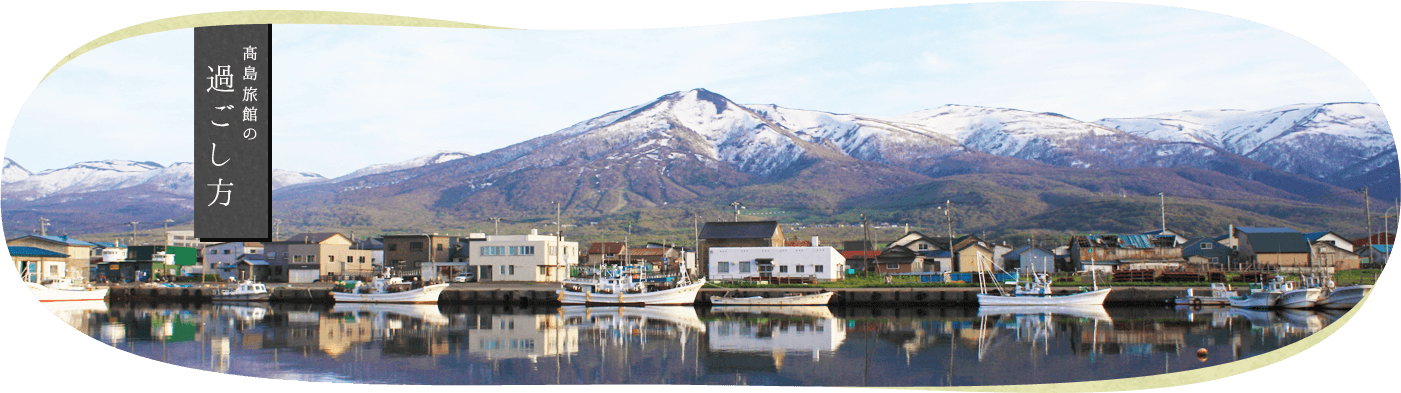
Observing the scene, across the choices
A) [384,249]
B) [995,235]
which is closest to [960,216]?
[995,235]

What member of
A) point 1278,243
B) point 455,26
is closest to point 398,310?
point 455,26

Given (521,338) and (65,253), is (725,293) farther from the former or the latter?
(65,253)

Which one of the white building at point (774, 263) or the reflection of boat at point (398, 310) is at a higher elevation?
the white building at point (774, 263)

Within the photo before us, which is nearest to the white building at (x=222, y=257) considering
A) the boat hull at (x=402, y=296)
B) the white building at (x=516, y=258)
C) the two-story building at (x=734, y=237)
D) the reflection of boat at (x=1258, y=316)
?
the white building at (x=516, y=258)

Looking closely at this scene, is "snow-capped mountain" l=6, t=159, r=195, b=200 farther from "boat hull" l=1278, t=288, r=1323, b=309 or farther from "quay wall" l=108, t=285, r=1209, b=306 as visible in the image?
"boat hull" l=1278, t=288, r=1323, b=309

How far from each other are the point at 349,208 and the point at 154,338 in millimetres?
109318

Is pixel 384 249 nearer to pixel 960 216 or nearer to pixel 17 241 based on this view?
pixel 17 241

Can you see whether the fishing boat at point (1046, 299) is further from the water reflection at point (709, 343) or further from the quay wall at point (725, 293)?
the water reflection at point (709, 343)

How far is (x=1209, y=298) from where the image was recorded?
29.2 metres

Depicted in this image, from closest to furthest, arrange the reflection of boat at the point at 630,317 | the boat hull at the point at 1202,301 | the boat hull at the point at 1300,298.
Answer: the reflection of boat at the point at 630,317, the boat hull at the point at 1300,298, the boat hull at the point at 1202,301

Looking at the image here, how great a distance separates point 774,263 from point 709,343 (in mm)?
20910

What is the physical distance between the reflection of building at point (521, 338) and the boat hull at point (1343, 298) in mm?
20301

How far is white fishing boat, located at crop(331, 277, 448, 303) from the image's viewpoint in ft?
117

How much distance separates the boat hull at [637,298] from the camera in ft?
110
